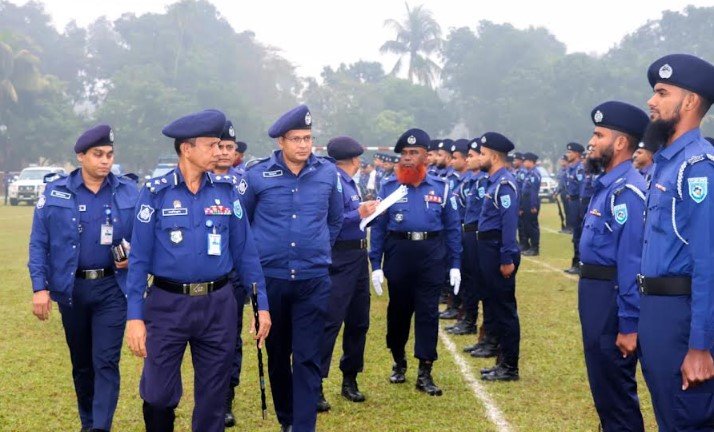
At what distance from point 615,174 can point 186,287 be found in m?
2.70

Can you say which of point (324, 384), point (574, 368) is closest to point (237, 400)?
point (324, 384)

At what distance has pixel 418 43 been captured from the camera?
9019cm

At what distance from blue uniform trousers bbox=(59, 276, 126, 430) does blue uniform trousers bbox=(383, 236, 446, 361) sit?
104 inches

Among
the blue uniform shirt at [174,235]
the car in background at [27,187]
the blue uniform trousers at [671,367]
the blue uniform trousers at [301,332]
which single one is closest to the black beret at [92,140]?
the blue uniform shirt at [174,235]

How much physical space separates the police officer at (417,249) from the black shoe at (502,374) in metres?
0.62

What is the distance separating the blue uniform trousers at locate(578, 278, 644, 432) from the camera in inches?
194

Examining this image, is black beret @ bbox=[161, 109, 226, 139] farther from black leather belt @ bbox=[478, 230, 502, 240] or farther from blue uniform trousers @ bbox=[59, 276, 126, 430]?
black leather belt @ bbox=[478, 230, 502, 240]

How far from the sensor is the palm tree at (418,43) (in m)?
89.6

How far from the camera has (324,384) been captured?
7.79 meters

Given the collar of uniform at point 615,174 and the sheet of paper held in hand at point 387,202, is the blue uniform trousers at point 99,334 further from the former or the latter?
the collar of uniform at point 615,174

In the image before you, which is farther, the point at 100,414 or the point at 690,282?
the point at 100,414

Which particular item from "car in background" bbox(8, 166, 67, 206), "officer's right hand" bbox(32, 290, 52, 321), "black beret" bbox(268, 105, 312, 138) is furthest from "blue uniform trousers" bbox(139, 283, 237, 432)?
"car in background" bbox(8, 166, 67, 206)

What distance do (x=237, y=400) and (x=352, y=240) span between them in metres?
1.77

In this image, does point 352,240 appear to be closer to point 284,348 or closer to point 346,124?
point 284,348
